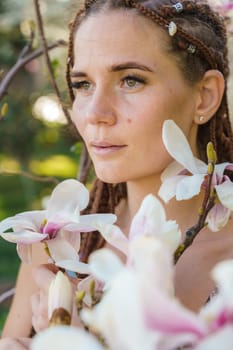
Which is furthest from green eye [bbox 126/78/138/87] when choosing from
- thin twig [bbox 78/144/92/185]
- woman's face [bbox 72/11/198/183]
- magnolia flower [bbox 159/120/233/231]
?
thin twig [bbox 78/144/92/185]

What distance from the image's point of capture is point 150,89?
4.24 feet

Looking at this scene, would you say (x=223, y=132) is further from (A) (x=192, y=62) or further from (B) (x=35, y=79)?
(B) (x=35, y=79)

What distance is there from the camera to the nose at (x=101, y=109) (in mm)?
1222

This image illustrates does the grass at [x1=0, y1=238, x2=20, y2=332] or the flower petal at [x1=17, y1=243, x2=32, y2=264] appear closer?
the flower petal at [x1=17, y1=243, x2=32, y2=264]

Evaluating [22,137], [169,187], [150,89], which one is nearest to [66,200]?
[169,187]

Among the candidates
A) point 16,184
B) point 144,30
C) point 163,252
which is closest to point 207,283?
point 144,30

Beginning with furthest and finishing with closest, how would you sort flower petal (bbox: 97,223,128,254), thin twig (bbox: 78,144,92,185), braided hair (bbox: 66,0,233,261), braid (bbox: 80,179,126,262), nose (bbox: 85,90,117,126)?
thin twig (bbox: 78,144,92,185), braid (bbox: 80,179,126,262), braided hair (bbox: 66,0,233,261), nose (bbox: 85,90,117,126), flower petal (bbox: 97,223,128,254)

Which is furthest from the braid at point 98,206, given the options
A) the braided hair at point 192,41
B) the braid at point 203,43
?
the braid at point 203,43

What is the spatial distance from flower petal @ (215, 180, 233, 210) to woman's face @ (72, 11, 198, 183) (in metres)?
0.32

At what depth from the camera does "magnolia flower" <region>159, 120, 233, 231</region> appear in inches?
37.1

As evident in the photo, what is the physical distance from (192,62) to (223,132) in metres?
0.20

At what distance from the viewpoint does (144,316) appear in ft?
1.57

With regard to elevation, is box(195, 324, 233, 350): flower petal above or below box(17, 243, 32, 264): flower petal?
above

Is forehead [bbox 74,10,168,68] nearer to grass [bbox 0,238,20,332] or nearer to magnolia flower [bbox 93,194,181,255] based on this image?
magnolia flower [bbox 93,194,181,255]
